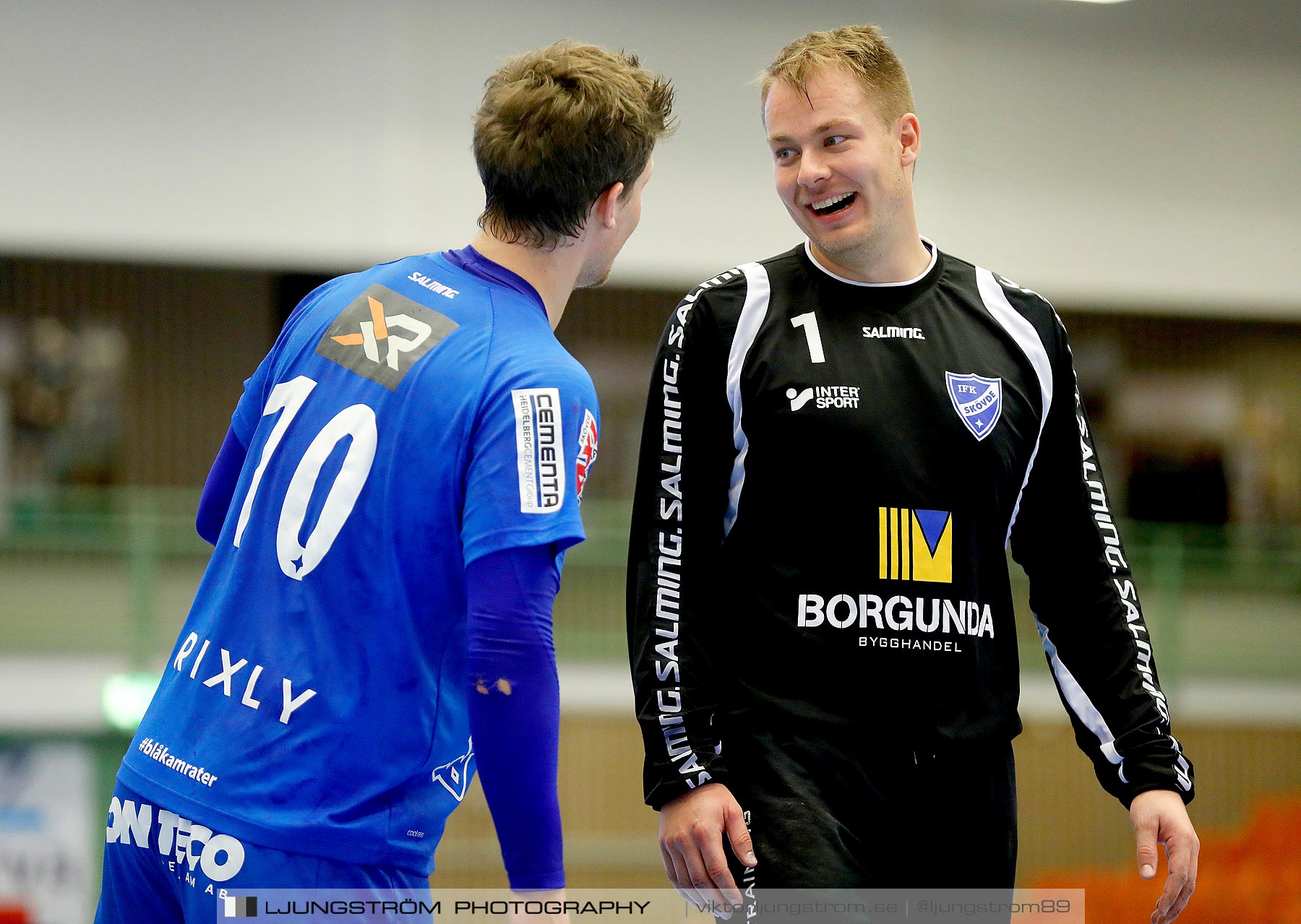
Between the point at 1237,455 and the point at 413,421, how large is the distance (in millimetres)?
12324

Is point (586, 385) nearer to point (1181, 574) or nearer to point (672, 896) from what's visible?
point (672, 896)

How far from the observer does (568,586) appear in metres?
8.89

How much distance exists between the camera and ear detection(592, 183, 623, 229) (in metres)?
2.09

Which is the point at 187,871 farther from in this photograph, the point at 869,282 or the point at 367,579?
the point at 869,282

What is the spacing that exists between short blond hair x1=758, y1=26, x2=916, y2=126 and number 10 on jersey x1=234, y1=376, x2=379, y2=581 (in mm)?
1014

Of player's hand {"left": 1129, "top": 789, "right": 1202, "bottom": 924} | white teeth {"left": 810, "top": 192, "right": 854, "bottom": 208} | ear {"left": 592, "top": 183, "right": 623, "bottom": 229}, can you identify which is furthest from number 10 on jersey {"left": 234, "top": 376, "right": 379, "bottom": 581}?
player's hand {"left": 1129, "top": 789, "right": 1202, "bottom": 924}

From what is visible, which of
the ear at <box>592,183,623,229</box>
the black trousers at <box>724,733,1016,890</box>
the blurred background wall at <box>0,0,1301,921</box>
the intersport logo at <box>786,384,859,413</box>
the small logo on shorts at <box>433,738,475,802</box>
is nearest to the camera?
the small logo on shorts at <box>433,738,475,802</box>

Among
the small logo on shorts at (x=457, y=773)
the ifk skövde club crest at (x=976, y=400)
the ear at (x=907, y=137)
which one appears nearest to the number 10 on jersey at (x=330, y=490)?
the small logo on shorts at (x=457, y=773)

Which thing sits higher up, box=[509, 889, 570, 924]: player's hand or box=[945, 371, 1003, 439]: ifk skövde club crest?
box=[945, 371, 1003, 439]: ifk skövde club crest

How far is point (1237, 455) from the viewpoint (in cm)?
1270

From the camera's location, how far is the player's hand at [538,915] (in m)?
1.72

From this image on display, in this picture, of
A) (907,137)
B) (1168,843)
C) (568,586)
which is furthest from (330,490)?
(568,586)

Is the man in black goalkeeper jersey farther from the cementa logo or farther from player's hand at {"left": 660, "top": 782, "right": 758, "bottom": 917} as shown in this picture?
the cementa logo

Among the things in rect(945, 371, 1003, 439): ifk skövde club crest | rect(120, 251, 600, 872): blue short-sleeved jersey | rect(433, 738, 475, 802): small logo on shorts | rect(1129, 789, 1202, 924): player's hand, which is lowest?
rect(1129, 789, 1202, 924): player's hand
